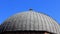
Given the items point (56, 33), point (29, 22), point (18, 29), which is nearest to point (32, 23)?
point (29, 22)

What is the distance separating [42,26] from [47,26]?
3.48ft

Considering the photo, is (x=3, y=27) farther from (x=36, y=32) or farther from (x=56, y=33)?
(x=56, y=33)

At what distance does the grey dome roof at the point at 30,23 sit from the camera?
3041 cm

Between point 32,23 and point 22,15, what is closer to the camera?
point 32,23

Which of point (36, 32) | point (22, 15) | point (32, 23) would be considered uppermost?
point (22, 15)

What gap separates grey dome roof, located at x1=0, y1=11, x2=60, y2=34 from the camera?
99.8ft

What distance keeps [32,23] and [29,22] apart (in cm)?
62

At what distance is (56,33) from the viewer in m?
32.6

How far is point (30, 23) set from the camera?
3088 cm

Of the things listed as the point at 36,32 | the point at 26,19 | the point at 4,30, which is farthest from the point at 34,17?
the point at 4,30

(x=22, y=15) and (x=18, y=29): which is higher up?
(x=22, y=15)

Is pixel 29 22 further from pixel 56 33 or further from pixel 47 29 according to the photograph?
pixel 56 33

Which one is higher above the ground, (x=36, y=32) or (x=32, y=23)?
(x=32, y=23)

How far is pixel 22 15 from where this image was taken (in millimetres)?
33188
